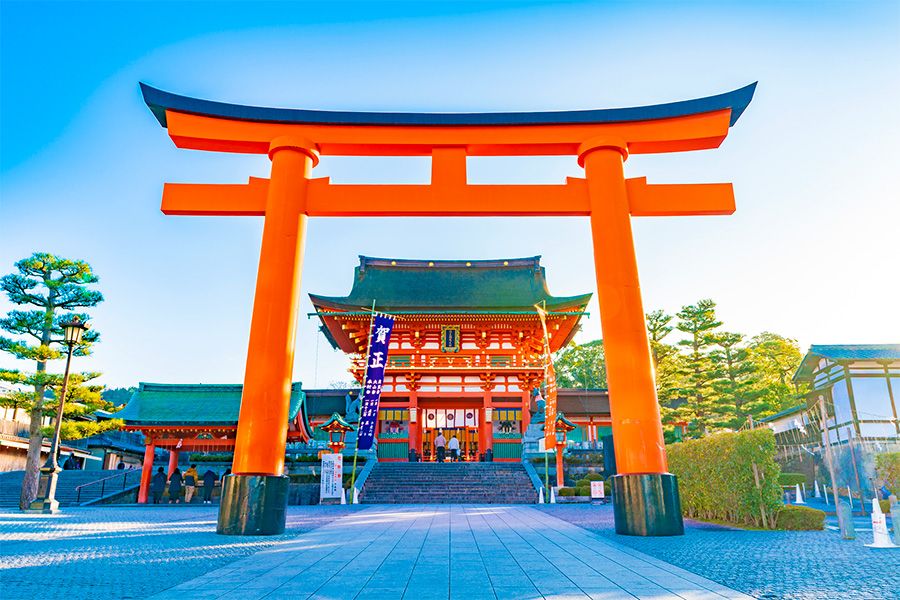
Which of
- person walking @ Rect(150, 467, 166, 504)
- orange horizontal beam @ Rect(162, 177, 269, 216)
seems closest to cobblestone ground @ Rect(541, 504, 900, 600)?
orange horizontal beam @ Rect(162, 177, 269, 216)

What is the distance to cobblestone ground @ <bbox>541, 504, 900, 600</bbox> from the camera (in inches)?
177

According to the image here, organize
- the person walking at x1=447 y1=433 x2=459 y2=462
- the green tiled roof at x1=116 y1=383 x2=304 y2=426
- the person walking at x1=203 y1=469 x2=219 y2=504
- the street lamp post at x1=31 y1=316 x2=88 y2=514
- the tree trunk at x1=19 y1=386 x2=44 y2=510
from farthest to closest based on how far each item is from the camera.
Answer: the person walking at x1=447 y1=433 x2=459 y2=462 → the green tiled roof at x1=116 y1=383 x2=304 y2=426 → the person walking at x1=203 y1=469 x2=219 y2=504 → the tree trunk at x1=19 y1=386 x2=44 y2=510 → the street lamp post at x1=31 y1=316 x2=88 y2=514

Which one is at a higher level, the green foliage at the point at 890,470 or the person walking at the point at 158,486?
the green foliage at the point at 890,470

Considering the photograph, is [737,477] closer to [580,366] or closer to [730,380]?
[730,380]

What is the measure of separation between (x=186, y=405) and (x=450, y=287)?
45.0ft

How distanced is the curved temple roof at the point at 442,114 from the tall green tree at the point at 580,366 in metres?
39.8

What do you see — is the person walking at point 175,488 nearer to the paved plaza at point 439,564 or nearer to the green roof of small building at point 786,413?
the paved plaza at point 439,564

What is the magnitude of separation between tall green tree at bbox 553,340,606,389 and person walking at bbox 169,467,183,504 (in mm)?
33957

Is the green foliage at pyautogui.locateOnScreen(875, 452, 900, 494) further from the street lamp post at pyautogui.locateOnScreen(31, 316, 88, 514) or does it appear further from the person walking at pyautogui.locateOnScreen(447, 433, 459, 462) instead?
the street lamp post at pyautogui.locateOnScreen(31, 316, 88, 514)

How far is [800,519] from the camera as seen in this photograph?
9.16m

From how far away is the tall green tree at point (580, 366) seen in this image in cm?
4788

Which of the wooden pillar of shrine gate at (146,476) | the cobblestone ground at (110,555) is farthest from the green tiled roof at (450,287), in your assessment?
the cobblestone ground at (110,555)

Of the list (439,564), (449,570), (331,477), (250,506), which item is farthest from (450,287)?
(449,570)

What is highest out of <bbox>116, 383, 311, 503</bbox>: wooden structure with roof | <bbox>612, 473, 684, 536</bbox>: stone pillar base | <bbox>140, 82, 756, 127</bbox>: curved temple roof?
<bbox>140, 82, 756, 127</bbox>: curved temple roof
